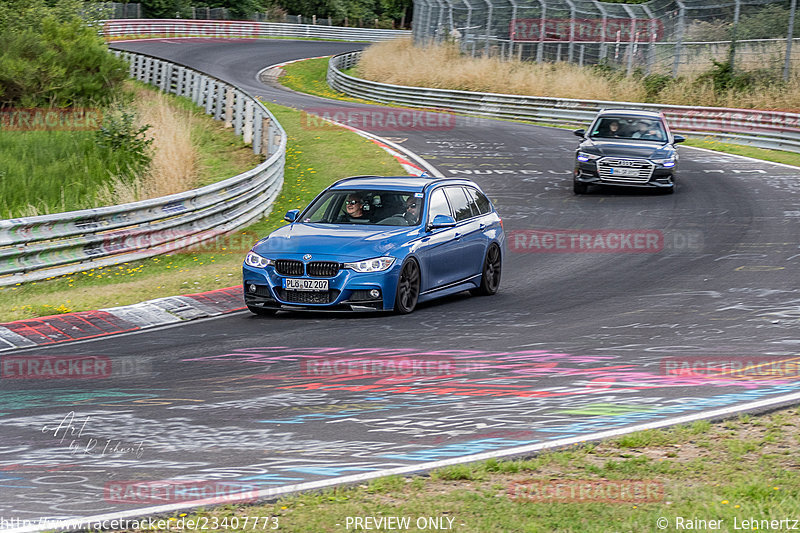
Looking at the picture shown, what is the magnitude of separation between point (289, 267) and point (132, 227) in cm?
536

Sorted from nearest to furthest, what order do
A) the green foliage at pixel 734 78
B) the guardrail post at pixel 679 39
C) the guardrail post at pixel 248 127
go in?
the guardrail post at pixel 248 127 < the green foliage at pixel 734 78 < the guardrail post at pixel 679 39

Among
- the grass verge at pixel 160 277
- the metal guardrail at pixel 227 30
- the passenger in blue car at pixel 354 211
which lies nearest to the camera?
the passenger in blue car at pixel 354 211

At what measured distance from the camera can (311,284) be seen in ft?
39.8

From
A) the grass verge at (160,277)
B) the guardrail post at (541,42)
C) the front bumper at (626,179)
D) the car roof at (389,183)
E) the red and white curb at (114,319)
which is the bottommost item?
the grass verge at (160,277)

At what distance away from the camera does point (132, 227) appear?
16703 millimetres

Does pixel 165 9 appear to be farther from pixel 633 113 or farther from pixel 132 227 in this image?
pixel 132 227

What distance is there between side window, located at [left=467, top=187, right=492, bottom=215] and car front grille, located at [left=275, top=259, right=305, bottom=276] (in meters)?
3.30

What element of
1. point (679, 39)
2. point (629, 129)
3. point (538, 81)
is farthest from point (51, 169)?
point (679, 39)

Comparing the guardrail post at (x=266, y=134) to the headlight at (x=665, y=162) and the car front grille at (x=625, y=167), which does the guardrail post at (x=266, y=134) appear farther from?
the headlight at (x=665, y=162)

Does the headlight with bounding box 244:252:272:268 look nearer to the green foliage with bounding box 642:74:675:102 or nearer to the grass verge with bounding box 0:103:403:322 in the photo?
the grass verge with bounding box 0:103:403:322

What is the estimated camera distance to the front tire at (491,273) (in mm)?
14203

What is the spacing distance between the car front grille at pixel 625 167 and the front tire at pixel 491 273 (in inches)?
356

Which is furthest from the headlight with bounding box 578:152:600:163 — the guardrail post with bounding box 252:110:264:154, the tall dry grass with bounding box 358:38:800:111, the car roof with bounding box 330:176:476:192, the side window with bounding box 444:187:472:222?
the tall dry grass with bounding box 358:38:800:111

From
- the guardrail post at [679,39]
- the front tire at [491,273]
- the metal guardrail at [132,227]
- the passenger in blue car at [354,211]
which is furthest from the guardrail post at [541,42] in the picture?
the passenger in blue car at [354,211]
